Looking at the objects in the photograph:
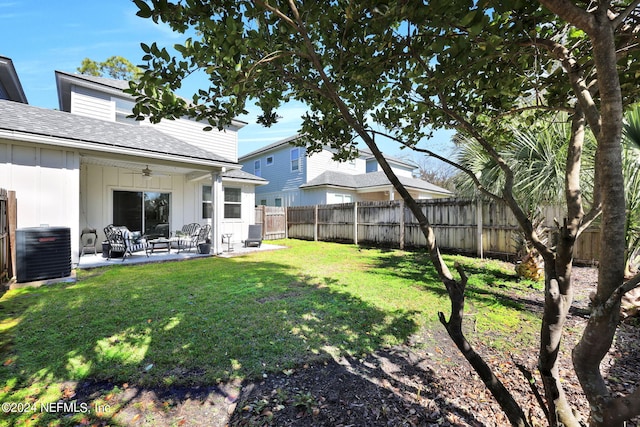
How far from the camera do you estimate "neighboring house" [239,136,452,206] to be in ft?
59.5

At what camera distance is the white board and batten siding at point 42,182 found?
22.5 feet

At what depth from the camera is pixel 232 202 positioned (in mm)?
13805

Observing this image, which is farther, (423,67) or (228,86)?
(423,67)

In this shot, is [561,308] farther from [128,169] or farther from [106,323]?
[128,169]

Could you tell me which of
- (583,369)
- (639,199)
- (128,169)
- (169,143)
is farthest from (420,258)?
(128,169)

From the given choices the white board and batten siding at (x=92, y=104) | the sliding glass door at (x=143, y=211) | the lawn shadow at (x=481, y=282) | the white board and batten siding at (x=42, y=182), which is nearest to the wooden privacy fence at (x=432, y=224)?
the lawn shadow at (x=481, y=282)

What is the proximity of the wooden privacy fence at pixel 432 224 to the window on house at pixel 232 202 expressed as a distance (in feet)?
11.3

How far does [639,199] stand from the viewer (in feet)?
12.2

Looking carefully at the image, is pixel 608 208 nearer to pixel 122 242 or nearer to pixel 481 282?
pixel 481 282

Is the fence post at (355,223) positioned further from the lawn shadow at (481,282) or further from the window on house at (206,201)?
the window on house at (206,201)

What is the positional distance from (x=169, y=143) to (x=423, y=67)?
31.9 ft

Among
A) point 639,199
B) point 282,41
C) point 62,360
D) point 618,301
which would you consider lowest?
point 62,360

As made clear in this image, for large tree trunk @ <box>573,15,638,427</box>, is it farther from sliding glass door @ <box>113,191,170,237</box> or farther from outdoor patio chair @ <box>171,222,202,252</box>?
sliding glass door @ <box>113,191,170,237</box>

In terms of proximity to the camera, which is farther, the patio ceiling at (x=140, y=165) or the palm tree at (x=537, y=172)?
the patio ceiling at (x=140, y=165)
